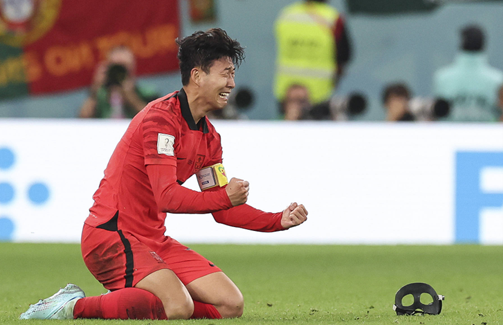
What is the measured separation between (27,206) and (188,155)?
480 cm

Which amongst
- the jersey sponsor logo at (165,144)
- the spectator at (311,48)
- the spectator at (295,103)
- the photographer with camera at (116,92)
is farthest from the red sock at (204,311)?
the spectator at (311,48)

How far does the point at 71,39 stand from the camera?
1108cm

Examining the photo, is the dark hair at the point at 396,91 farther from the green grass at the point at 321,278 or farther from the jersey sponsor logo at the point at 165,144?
the jersey sponsor logo at the point at 165,144

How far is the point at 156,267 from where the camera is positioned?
4.49m

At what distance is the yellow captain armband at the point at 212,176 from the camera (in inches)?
187

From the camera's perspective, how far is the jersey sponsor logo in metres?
4.35

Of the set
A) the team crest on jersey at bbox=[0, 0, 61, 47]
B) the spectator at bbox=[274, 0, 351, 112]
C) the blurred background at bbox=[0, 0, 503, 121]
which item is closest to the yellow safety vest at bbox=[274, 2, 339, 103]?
the spectator at bbox=[274, 0, 351, 112]

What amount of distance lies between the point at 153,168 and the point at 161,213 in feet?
1.54

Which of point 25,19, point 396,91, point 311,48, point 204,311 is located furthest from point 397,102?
point 204,311

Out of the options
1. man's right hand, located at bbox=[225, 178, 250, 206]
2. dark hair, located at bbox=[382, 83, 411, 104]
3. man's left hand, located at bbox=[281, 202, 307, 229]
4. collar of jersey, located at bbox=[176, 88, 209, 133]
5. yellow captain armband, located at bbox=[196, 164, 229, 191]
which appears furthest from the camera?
dark hair, located at bbox=[382, 83, 411, 104]

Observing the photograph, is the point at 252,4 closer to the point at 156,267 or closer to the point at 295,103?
the point at 295,103

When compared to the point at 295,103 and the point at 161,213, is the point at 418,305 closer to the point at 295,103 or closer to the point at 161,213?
the point at 161,213

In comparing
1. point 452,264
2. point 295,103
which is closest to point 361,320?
point 452,264

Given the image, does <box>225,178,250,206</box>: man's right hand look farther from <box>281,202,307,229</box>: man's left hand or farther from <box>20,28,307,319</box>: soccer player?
<box>281,202,307,229</box>: man's left hand
